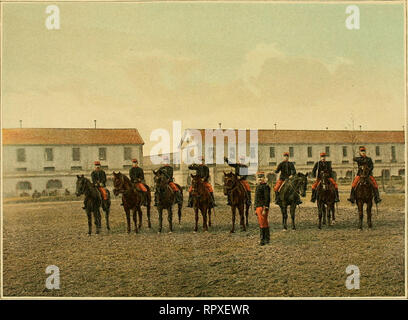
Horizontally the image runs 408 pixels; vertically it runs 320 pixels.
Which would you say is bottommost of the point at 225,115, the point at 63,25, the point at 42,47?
the point at 225,115

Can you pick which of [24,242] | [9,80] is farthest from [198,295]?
[9,80]

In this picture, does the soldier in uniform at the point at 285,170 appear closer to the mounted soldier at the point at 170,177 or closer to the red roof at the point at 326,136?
the red roof at the point at 326,136

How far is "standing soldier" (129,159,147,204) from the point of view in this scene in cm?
955

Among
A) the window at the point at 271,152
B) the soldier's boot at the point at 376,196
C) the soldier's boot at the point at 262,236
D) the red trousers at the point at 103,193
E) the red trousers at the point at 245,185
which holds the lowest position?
the soldier's boot at the point at 262,236

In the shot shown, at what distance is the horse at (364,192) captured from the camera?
911 centimetres

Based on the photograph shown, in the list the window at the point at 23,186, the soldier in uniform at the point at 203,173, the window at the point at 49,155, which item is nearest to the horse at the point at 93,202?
the window at the point at 23,186

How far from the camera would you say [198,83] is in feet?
29.5

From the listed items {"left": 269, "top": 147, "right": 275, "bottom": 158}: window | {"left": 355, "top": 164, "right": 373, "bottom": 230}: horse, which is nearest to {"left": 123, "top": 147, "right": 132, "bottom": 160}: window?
{"left": 269, "top": 147, "right": 275, "bottom": 158}: window

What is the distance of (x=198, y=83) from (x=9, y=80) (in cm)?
486

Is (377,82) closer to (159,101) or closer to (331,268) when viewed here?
(331,268)

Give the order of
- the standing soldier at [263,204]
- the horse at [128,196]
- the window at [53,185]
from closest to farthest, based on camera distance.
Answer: the standing soldier at [263,204] → the horse at [128,196] → the window at [53,185]

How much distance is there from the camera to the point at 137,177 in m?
9.68

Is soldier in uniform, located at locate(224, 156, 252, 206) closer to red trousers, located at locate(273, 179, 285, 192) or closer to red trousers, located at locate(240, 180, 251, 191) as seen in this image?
red trousers, located at locate(240, 180, 251, 191)

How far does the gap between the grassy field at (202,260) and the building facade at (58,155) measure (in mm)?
832
